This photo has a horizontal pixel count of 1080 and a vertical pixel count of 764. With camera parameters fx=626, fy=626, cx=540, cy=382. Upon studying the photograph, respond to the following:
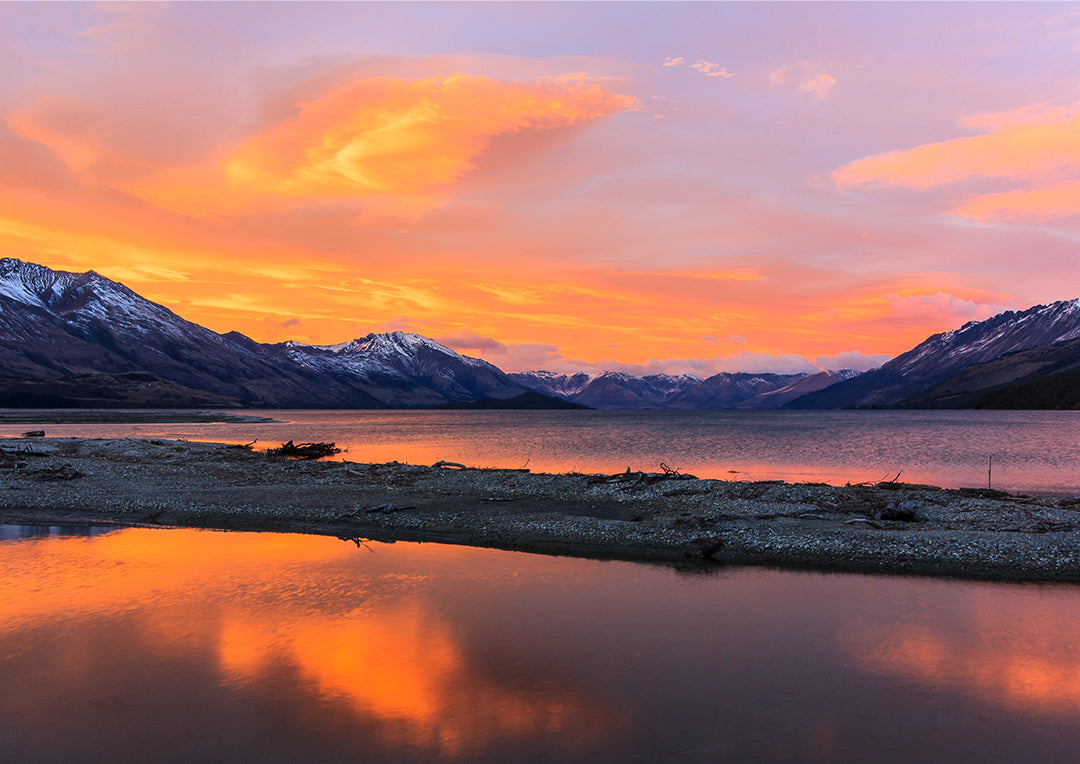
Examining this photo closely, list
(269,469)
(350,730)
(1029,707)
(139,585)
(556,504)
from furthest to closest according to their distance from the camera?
(269,469) < (556,504) < (139,585) < (1029,707) < (350,730)

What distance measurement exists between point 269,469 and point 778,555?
40238 millimetres

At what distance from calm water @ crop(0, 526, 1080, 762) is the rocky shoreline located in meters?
2.80

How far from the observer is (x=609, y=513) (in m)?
33.0

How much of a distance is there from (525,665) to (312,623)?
260 inches

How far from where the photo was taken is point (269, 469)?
165 ft

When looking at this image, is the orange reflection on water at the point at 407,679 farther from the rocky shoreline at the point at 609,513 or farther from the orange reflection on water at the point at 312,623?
the rocky shoreline at the point at 609,513

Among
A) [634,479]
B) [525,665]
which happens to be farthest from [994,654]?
[634,479]

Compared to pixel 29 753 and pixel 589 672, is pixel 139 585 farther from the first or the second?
pixel 589 672

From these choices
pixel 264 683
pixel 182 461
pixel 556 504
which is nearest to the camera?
pixel 264 683

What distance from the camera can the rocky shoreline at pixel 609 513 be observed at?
81.3ft

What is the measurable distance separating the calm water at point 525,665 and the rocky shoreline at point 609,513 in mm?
Result: 2799

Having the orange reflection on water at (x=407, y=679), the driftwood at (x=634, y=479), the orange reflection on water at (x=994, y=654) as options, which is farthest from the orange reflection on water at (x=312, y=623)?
the driftwood at (x=634, y=479)

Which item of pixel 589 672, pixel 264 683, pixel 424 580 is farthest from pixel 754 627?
pixel 264 683

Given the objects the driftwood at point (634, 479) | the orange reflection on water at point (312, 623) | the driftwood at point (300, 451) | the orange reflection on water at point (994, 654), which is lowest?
the orange reflection on water at point (312, 623)
